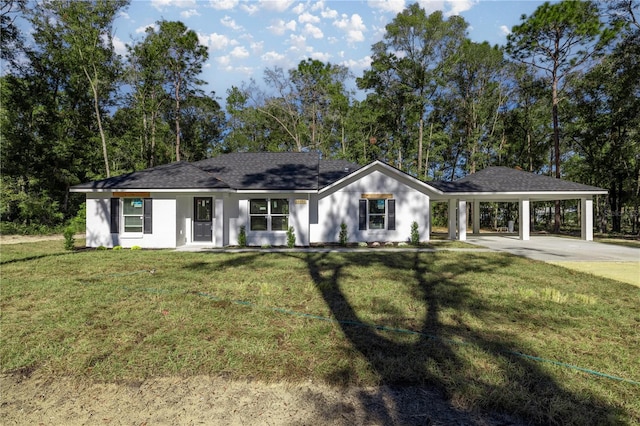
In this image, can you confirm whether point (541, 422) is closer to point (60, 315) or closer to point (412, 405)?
point (412, 405)

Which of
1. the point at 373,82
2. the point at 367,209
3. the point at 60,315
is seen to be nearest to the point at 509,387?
the point at 60,315

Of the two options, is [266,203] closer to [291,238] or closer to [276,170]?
[291,238]

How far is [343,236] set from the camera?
15633 millimetres

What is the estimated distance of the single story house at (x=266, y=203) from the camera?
14133mm

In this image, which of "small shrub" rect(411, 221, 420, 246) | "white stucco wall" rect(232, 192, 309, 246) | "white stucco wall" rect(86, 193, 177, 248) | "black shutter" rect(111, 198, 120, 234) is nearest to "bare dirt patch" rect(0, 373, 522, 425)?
"white stucco wall" rect(86, 193, 177, 248)

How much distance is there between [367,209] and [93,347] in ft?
43.2

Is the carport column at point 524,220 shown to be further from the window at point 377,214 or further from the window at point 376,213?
the window at point 376,213

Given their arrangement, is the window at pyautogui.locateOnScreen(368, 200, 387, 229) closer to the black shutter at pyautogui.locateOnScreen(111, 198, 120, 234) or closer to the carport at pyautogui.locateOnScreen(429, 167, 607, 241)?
the carport at pyautogui.locateOnScreen(429, 167, 607, 241)

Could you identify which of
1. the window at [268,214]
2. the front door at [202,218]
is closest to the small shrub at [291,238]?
the window at [268,214]

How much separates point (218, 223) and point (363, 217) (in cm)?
706

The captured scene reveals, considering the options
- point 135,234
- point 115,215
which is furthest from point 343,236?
point 115,215

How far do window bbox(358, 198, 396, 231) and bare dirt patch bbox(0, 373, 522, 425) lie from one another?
1282cm

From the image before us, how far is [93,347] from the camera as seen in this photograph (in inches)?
171

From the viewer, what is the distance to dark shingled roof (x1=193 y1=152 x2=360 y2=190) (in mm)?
15523
